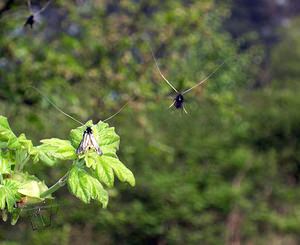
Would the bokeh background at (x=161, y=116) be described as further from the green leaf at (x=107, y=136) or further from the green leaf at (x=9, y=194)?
the green leaf at (x=9, y=194)

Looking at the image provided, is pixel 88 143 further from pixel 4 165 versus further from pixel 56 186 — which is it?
pixel 4 165

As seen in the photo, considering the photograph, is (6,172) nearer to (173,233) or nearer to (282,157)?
(173,233)

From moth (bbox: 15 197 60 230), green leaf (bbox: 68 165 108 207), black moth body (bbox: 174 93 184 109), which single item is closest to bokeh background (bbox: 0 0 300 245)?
black moth body (bbox: 174 93 184 109)

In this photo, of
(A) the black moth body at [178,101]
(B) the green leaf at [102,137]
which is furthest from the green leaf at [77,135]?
(A) the black moth body at [178,101]

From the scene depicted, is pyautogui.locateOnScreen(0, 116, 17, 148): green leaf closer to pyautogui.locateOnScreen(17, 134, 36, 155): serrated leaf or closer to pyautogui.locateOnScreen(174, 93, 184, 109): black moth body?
pyautogui.locateOnScreen(17, 134, 36, 155): serrated leaf

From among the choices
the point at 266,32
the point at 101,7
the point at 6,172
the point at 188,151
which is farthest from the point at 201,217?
the point at 266,32
